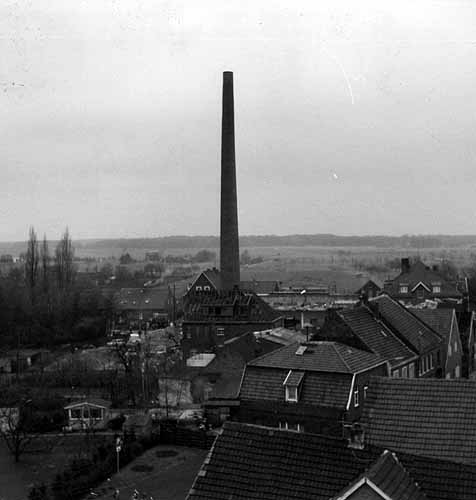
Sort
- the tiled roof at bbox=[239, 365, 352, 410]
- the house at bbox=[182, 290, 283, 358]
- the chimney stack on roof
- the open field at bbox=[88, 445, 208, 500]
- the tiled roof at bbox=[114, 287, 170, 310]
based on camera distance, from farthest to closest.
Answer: the tiled roof at bbox=[114, 287, 170, 310] → the chimney stack on roof → the house at bbox=[182, 290, 283, 358] → the open field at bbox=[88, 445, 208, 500] → the tiled roof at bbox=[239, 365, 352, 410]

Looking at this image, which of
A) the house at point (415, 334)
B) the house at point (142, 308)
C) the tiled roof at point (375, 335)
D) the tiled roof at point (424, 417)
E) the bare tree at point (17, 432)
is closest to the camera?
the tiled roof at point (424, 417)

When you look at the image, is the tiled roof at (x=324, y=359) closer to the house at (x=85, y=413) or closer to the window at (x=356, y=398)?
the window at (x=356, y=398)

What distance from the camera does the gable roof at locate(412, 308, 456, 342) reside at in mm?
40594

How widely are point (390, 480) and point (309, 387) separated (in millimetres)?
14109

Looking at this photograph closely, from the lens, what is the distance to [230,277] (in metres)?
70.5

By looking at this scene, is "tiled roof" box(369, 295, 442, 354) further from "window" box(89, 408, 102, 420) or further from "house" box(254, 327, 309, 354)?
"window" box(89, 408, 102, 420)

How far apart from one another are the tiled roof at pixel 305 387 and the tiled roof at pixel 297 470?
11.6 meters

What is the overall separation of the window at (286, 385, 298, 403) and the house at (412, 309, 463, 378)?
1406cm

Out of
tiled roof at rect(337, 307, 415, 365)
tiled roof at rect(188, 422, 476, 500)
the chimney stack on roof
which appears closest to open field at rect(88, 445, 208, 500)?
tiled roof at rect(337, 307, 415, 365)

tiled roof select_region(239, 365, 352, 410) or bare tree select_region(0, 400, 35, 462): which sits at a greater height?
tiled roof select_region(239, 365, 352, 410)

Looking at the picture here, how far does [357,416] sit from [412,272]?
59.4 metres

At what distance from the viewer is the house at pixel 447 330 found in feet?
133

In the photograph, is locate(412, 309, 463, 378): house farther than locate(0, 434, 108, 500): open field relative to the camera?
Yes

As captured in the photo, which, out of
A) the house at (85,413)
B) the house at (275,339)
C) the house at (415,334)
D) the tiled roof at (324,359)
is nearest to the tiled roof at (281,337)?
the house at (275,339)
